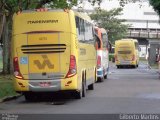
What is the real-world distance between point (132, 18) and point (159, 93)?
11203cm

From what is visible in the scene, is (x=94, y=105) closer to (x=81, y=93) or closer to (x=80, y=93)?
(x=80, y=93)

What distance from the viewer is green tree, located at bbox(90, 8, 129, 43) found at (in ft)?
321

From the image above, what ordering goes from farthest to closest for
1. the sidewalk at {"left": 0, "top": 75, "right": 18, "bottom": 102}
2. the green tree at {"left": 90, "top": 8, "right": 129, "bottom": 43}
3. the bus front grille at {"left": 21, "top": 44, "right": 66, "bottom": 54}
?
the green tree at {"left": 90, "top": 8, "right": 129, "bottom": 43} < the sidewalk at {"left": 0, "top": 75, "right": 18, "bottom": 102} < the bus front grille at {"left": 21, "top": 44, "right": 66, "bottom": 54}

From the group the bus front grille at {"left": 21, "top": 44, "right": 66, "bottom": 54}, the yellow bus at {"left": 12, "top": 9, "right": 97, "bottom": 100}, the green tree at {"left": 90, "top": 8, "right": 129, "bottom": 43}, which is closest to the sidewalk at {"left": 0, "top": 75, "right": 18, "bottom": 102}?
the yellow bus at {"left": 12, "top": 9, "right": 97, "bottom": 100}

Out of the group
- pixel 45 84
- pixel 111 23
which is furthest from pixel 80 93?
pixel 111 23

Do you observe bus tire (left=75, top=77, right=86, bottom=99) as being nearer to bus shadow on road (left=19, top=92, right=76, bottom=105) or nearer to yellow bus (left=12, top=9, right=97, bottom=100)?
bus shadow on road (left=19, top=92, right=76, bottom=105)

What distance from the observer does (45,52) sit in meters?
21.0

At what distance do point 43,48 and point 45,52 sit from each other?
158 mm

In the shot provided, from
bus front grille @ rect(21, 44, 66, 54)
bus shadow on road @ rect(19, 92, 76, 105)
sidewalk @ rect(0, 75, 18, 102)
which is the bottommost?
bus shadow on road @ rect(19, 92, 76, 105)

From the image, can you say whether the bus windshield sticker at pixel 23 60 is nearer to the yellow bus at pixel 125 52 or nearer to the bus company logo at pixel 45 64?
the bus company logo at pixel 45 64

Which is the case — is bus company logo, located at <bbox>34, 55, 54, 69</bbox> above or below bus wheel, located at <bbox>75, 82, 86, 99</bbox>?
above

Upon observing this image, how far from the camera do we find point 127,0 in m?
33.9

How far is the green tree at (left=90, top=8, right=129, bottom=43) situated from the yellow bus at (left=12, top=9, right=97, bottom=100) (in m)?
76.4

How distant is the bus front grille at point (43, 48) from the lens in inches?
825
